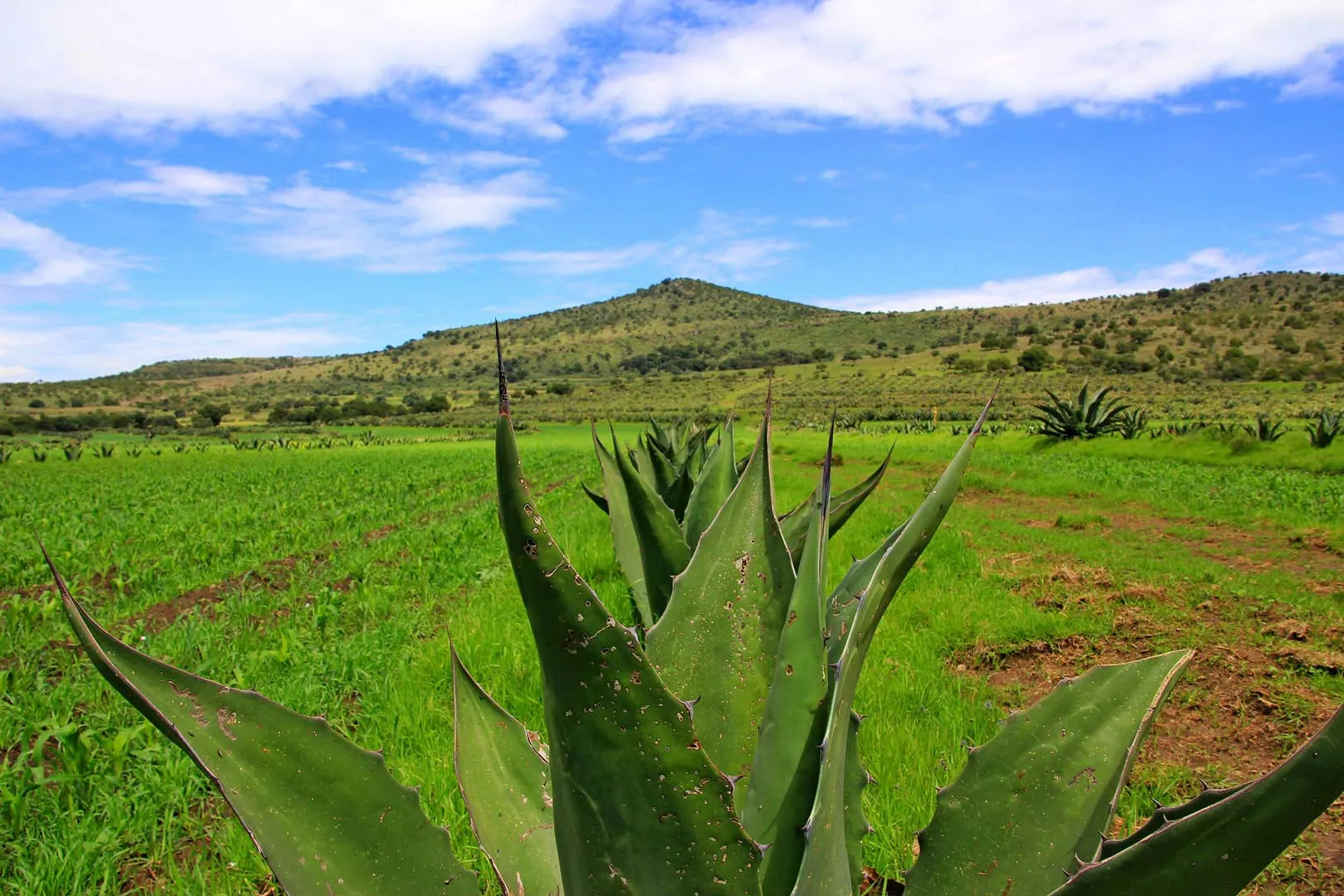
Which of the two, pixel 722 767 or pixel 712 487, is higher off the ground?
pixel 712 487

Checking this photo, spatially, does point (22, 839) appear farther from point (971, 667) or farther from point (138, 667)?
point (971, 667)

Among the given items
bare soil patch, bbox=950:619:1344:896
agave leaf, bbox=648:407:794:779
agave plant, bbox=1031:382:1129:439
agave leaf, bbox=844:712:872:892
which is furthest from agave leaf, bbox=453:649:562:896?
agave plant, bbox=1031:382:1129:439

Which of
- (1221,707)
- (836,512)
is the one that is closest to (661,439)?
(1221,707)

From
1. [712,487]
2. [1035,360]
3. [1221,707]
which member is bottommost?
[1221,707]

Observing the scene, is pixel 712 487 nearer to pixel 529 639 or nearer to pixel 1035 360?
pixel 529 639

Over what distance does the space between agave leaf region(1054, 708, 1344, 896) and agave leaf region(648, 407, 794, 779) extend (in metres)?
0.45

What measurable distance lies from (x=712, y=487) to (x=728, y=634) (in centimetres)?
123

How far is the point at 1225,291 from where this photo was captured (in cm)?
6544

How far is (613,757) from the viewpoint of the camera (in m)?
0.84

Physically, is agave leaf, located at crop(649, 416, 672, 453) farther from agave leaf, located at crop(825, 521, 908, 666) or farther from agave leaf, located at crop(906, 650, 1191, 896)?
agave leaf, located at crop(906, 650, 1191, 896)

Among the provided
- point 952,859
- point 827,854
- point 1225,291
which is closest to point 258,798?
point 827,854

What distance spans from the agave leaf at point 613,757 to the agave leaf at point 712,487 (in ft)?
4.61

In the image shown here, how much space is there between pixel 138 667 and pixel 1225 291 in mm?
82314

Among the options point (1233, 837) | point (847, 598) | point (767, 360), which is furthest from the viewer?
point (767, 360)
